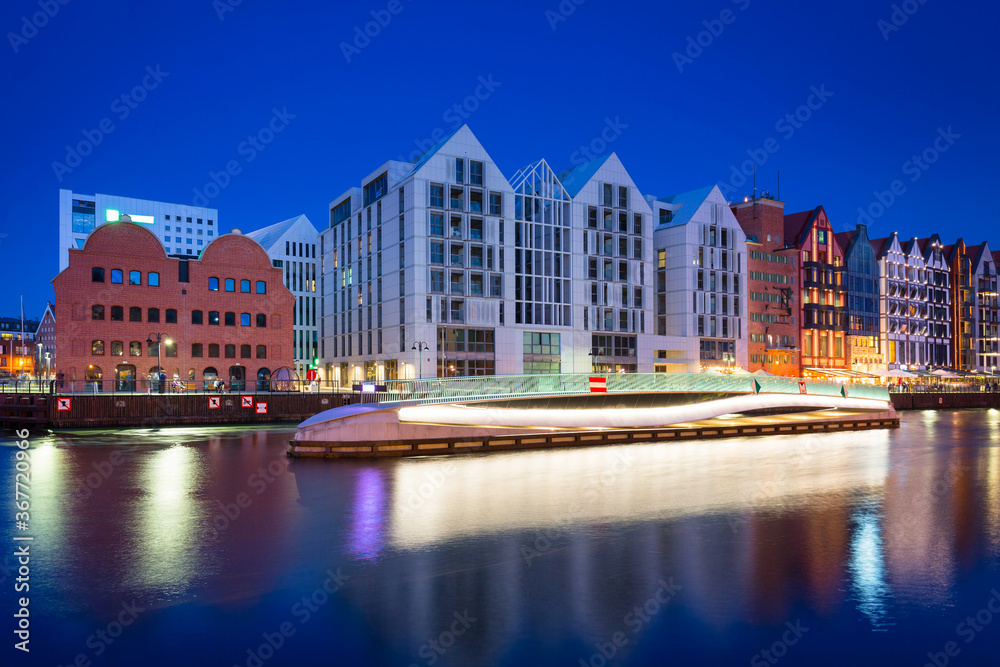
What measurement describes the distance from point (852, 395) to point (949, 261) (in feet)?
307

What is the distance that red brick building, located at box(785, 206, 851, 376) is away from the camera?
355ft

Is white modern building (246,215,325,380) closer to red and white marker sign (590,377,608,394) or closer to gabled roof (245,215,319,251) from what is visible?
gabled roof (245,215,319,251)

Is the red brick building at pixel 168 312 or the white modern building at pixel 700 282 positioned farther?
the white modern building at pixel 700 282

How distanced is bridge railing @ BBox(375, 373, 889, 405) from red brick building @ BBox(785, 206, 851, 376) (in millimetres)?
55057

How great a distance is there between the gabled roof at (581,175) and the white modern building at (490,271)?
0.27 m

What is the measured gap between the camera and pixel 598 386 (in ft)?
136

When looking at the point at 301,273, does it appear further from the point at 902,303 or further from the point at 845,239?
the point at 902,303

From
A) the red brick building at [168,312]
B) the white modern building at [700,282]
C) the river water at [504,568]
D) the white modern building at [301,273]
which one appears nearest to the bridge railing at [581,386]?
the river water at [504,568]

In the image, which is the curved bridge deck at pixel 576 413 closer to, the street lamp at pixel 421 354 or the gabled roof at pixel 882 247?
the street lamp at pixel 421 354

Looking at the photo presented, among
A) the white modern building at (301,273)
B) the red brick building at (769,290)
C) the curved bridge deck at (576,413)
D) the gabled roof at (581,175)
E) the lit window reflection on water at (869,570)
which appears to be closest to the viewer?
the lit window reflection on water at (869,570)

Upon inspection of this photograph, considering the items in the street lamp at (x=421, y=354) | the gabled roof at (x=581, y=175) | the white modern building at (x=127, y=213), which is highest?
the white modern building at (x=127, y=213)

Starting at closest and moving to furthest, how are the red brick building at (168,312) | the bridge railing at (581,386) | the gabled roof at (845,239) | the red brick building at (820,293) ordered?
the bridge railing at (581,386) → the red brick building at (168,312) → the red brick building at (820,293) → the gabled roof at (845,239)

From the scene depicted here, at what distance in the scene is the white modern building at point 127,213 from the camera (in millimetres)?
180375

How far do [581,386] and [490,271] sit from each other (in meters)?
40.9
